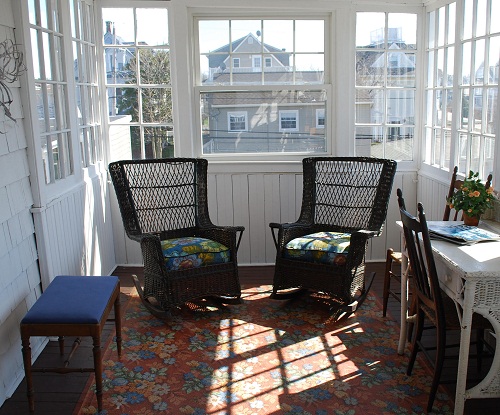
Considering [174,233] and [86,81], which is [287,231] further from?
[86,81]

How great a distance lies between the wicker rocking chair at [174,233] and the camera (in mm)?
3926

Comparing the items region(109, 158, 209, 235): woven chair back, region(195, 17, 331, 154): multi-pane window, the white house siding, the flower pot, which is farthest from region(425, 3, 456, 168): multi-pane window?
the white house siding

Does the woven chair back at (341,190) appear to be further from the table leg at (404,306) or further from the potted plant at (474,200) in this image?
the potted plant at (474,200)

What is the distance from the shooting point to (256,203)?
514 centimetres

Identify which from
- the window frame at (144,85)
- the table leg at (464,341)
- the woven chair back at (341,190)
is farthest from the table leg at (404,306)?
the window frame at (144,85)

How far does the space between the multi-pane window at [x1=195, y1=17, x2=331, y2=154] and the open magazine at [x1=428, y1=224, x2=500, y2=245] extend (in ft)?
6.81

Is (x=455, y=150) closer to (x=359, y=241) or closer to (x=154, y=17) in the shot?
(x=359, y=241)

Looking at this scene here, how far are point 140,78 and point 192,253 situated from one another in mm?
1848

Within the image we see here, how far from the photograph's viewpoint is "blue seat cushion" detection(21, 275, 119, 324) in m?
2.78

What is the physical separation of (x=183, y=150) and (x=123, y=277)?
122 centimetres

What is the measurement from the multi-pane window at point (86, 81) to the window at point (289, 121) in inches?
63.2

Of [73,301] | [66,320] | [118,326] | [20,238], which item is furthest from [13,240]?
[118,326]

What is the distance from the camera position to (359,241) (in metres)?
3.87

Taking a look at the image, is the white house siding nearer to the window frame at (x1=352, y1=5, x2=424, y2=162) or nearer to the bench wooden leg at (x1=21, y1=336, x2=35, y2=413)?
the bench wooden leg at (x1=21, y1=336, x2=35, y2=413)
